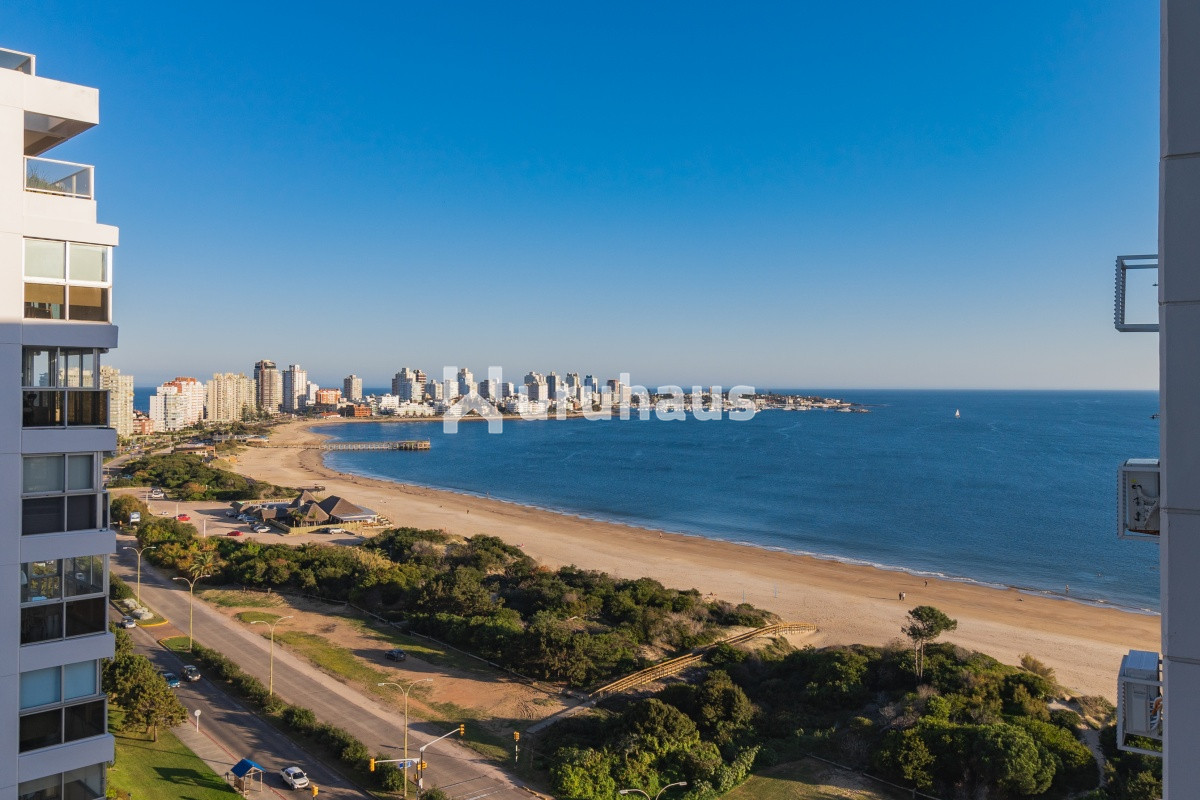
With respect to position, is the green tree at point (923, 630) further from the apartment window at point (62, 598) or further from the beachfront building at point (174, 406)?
the beachfront building at point (174, 406)

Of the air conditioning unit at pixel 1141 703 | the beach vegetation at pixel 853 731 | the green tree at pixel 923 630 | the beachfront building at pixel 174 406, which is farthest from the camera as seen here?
the beachfront building at pixel 174 406

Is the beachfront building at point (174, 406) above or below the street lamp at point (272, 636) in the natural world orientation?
above

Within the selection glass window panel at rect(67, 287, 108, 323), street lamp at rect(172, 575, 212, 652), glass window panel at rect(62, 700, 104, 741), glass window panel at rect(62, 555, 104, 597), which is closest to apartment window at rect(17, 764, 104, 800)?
glass window panel at rect(62, 700, 104, 741)

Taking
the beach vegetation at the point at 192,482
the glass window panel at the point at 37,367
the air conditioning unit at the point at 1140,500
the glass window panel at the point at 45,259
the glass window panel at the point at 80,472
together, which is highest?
the glass window panel at the point at 45,259

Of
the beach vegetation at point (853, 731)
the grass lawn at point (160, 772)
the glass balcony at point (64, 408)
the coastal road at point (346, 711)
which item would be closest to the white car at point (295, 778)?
the grass lawn at point (160, 772)

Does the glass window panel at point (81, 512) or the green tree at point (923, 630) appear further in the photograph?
the green tree at point (923, 630)

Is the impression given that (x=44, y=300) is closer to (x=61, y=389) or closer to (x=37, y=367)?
(x=37, y=367)

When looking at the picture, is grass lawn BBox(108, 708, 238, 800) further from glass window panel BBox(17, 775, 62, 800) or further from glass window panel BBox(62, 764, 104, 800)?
glass window panel BBox(17, 775, 62, 800)
